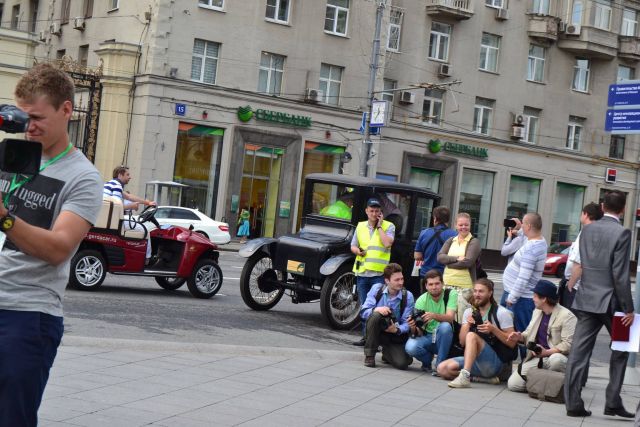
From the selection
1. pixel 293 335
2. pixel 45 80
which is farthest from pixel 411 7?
pixel 45 80

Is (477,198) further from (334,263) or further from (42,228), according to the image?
(42,228)

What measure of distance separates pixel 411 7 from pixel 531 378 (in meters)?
33.0

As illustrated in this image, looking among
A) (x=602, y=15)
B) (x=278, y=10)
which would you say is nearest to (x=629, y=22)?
(x=602, y=15)

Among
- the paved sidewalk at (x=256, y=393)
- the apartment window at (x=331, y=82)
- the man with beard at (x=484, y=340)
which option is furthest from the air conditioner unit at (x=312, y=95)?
the man with beard at (x=484, y=340)

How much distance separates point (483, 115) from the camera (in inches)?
1737

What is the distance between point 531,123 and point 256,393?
39.3 m

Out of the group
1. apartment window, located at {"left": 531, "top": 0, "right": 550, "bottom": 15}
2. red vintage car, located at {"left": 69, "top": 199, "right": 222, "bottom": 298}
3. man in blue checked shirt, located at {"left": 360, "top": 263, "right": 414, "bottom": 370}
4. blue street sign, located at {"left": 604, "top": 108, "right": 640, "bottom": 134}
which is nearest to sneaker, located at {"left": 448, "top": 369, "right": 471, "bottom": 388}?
man in blue checked shirt, located at {"left": 360, "top": 263, "right": 414, "bottom": 370}

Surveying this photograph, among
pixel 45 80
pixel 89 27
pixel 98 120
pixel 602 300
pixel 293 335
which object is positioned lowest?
pixel 293 335

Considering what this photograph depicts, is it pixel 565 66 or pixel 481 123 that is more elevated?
pixel 565 66

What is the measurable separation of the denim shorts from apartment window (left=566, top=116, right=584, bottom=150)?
38448 mm

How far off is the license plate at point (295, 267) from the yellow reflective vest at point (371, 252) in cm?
101

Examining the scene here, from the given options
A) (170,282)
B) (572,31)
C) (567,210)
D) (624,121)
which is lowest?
(170,282)

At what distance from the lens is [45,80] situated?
13.4 feet

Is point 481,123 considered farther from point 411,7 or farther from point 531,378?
point 531,378
